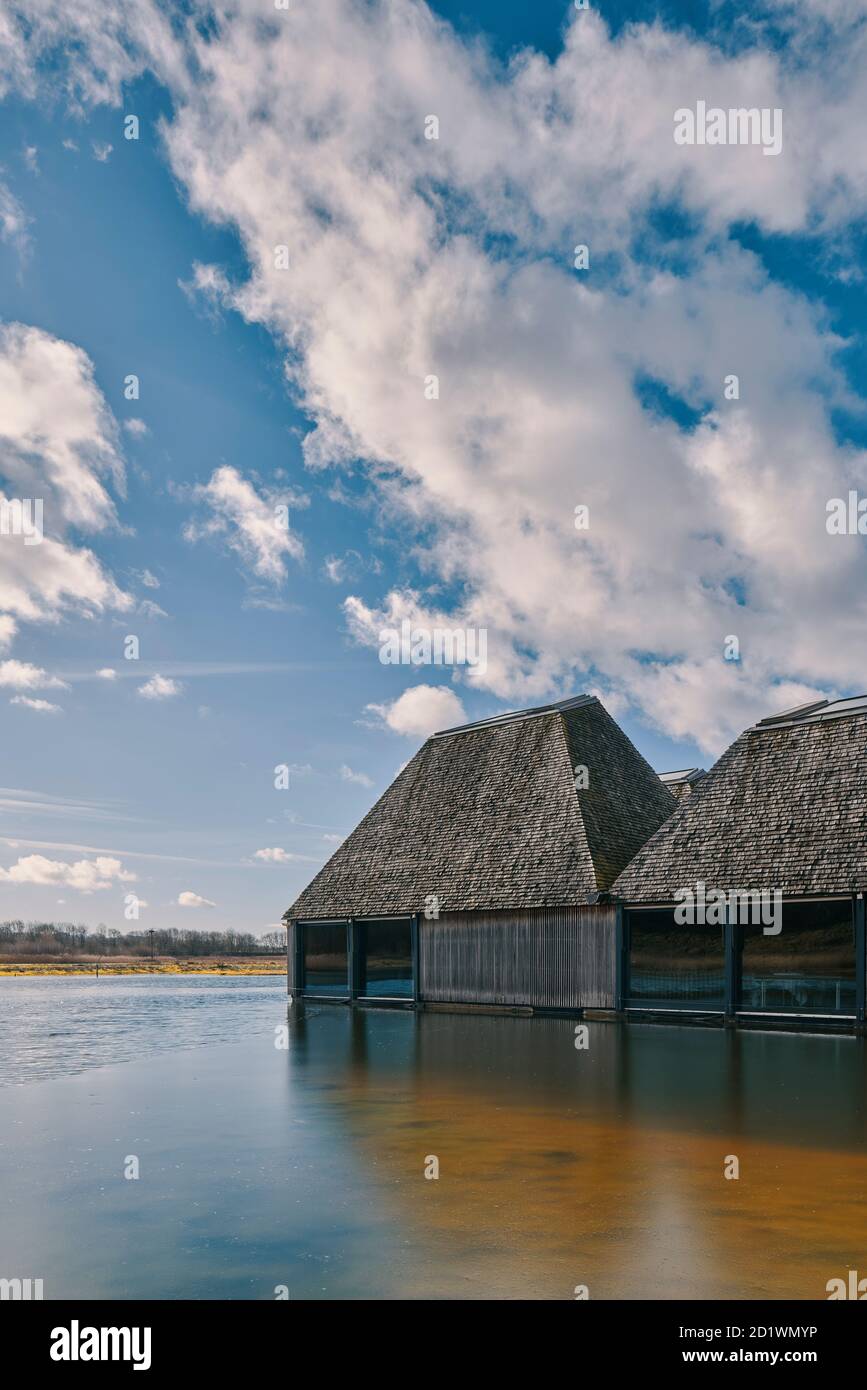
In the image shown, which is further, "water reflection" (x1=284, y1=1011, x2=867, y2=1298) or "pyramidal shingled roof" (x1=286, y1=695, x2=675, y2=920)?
"pyramidal shingled roof" (x1=286, y1=695, x2=675, y2=920)

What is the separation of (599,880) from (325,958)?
13036mm

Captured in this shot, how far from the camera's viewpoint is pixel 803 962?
98.4 feet

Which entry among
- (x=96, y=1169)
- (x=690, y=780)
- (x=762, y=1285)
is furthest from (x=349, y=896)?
(x=762, y=1285)

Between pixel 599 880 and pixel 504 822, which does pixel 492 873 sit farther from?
pixel 599 880

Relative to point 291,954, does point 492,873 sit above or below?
above

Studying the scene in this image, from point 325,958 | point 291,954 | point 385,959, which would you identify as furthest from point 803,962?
point 291,954

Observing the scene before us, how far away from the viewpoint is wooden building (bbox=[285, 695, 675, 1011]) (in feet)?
87.1

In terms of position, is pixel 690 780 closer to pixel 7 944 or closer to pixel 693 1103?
pixel 693 1103

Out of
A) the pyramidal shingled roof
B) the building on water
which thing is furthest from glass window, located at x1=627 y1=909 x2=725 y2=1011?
the pyramidal shingled roof

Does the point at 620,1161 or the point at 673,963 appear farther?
the point at 673,963

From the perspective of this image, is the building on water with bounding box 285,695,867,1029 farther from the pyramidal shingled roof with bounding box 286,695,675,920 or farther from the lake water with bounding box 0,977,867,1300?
the lake water with bounding box 0,977,867,1300

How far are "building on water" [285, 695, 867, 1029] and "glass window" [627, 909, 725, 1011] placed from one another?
4 cm
